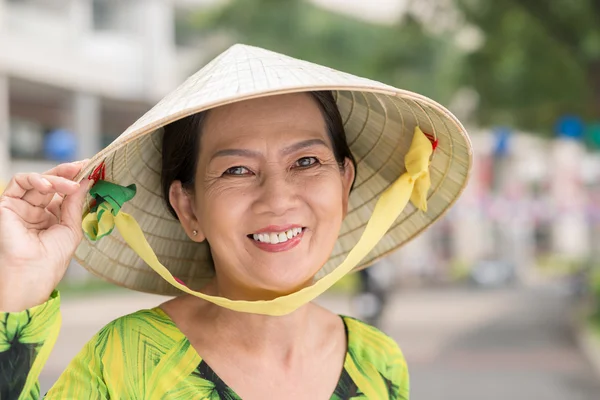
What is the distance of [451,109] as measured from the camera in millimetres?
16766

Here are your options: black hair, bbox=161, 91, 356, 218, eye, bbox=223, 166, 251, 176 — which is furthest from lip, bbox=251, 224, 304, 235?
black hair, bbox=161, 91, 356, 218

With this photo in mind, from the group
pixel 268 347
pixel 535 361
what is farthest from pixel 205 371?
pixel 535 361

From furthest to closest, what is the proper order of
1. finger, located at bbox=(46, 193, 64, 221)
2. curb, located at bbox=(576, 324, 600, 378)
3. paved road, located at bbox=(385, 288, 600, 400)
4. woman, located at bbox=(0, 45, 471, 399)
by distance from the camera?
curb, located at bbox=(576, 324, 600, 378)
paved road, located at bbox=(385, 288, 600, 400)
finger, located at bbox=(46, 193, 64, 221)
woman, located at bbox=(0, 45, 471, 399)

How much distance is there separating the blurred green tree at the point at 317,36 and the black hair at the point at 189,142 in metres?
18.3

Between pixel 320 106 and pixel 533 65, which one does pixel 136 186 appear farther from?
pixel 533 65

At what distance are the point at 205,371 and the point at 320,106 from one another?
0.53 meters

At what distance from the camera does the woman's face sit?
153 cm

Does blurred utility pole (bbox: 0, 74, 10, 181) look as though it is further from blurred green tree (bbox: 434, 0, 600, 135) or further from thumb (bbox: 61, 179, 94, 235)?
thumb (bbox: 61, 179, 94, 235)

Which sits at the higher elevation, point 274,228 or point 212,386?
point 274,228

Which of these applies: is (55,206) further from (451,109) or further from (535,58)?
(451,109)

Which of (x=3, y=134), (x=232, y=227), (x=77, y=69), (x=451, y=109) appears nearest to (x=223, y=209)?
(x=232, y=227)

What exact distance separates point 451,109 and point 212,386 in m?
15.7

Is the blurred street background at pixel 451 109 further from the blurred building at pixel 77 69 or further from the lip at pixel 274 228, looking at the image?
the lip at pixel 274 228

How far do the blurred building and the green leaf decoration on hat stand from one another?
19090mm
